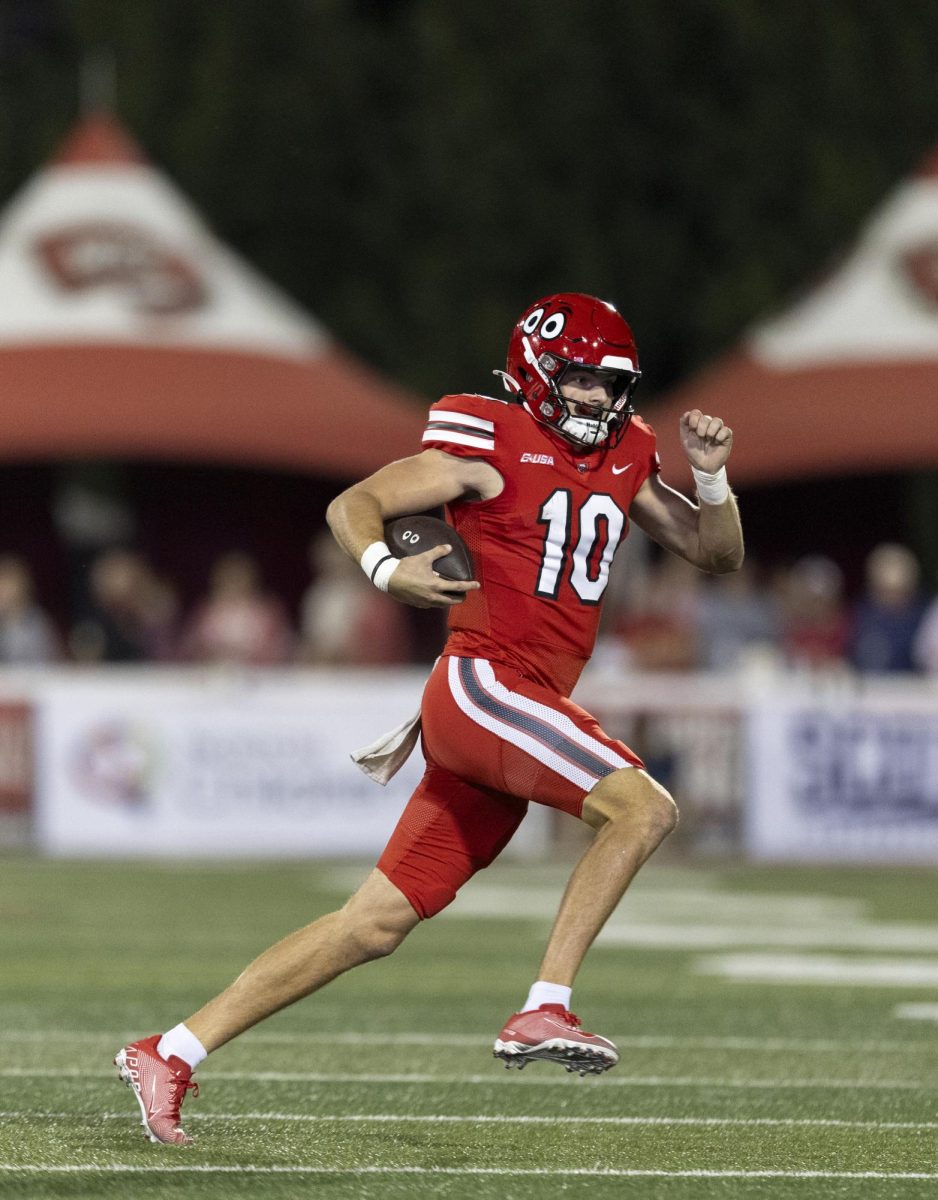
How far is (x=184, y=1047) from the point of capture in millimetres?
5707

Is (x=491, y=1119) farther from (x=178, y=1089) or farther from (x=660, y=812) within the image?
(x=660, y=812)

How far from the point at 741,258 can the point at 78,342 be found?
9112 millimetres

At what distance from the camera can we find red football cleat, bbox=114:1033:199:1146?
5.65 metres

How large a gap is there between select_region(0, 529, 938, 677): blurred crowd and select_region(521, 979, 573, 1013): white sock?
33.0ft

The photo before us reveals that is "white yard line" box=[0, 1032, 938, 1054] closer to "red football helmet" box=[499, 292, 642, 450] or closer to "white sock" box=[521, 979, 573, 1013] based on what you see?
"white sock" box=[521, 979, 573, 1013]

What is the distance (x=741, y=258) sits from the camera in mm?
27578

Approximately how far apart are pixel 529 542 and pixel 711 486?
501 mm

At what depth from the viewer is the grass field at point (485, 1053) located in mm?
5406

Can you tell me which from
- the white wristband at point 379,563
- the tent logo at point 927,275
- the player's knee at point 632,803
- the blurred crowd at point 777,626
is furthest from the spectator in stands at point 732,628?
the white wristband at point 379,563

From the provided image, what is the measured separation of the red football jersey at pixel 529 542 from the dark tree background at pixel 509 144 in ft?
66.4

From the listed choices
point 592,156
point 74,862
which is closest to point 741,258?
point 592,156

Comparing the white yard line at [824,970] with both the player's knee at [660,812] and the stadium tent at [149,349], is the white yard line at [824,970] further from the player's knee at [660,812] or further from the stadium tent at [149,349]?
the stadium tent at [149,349]

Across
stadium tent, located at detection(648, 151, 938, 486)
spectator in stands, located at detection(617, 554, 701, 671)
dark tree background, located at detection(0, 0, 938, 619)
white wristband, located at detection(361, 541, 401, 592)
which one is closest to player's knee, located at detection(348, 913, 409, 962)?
white wristband, located at detection(361, 541, 401, 592)

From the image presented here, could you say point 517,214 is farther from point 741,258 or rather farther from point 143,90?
point 143,90
